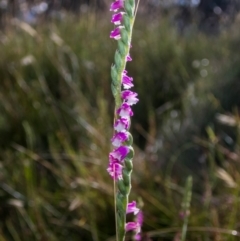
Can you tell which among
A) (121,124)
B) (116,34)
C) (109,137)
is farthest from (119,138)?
(109,137)

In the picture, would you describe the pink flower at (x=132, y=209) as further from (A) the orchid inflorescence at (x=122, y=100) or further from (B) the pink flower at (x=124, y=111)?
(B) the pink flower at (x=124, y=111)

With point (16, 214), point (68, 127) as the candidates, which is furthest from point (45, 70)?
point (16, 214)

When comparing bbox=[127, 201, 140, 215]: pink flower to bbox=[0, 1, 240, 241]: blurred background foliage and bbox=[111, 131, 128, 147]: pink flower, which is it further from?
bbox=[0, 1, 240, 241]: blurred background foliage

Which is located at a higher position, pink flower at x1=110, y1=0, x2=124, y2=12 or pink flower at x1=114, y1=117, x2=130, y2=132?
pink flower at x1=110, y1=0, x2=124, y2=12

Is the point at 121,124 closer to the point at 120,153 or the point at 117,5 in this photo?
the point at 120,153

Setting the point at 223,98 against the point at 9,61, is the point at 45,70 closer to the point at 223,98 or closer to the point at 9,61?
the point at 9,61

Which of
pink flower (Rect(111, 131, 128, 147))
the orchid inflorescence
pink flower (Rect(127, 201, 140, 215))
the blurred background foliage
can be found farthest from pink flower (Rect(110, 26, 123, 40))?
the blurred background foliage

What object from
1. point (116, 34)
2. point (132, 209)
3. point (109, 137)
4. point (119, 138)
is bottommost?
point (109, 137)
